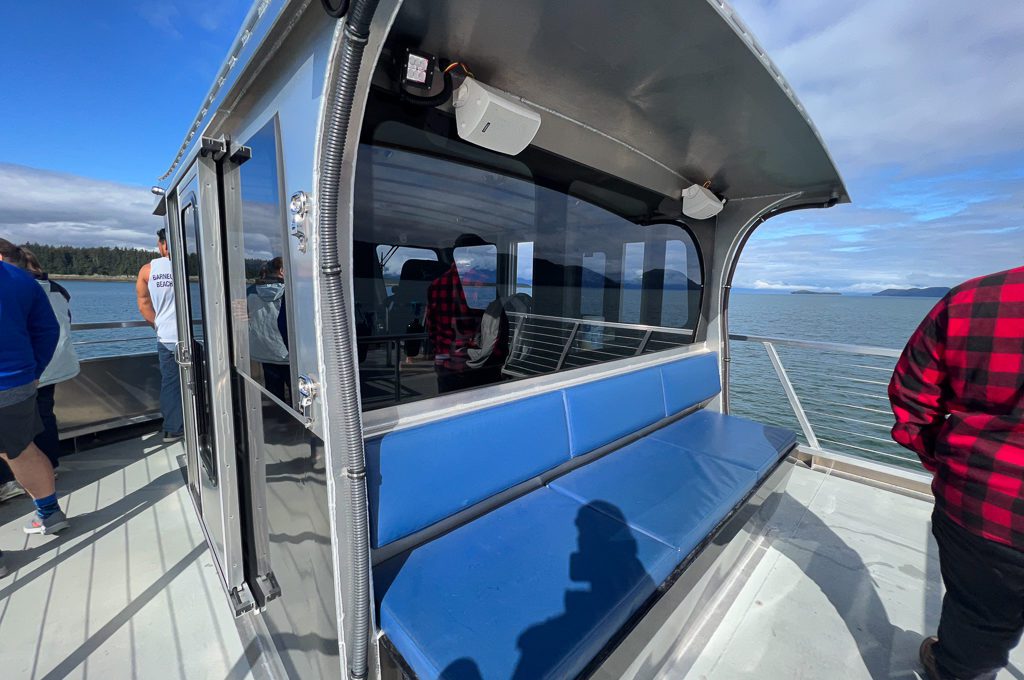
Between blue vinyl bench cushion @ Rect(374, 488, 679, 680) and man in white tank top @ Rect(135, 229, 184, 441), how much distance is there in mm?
2845

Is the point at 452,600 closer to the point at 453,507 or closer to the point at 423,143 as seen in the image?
the point at 453,507

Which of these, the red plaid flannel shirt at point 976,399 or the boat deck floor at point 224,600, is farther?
the boat deck floor at point 224,600

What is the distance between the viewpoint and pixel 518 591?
128 centimetres

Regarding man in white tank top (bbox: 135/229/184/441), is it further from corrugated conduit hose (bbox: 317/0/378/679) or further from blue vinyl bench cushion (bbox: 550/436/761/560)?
blue vinyl bench cushion (bbox: 550/436/761/560)

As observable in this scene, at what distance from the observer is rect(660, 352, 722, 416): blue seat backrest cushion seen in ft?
9.43

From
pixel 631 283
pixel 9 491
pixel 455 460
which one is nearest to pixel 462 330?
pixel 455 460

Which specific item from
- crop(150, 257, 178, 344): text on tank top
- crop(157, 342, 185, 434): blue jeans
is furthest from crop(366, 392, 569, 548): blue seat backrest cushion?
crop(157, 342, 185, 434): blue jeans

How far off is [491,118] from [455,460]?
1391 millimetres

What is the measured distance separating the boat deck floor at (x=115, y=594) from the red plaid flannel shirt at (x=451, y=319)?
1.49 meters

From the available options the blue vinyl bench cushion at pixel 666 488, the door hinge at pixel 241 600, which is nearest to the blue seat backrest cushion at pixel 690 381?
the blue vinyl bench cushion at pixel 666 488

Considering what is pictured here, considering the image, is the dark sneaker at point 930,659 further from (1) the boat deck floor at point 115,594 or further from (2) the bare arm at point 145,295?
(2) the bare arm at point 145,295

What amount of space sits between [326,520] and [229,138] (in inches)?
55.3

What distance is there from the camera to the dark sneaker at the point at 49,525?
239cm

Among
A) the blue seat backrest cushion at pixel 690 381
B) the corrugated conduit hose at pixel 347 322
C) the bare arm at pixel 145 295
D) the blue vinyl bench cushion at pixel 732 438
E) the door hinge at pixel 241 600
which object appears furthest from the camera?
the bare arm at pixel 145 295
